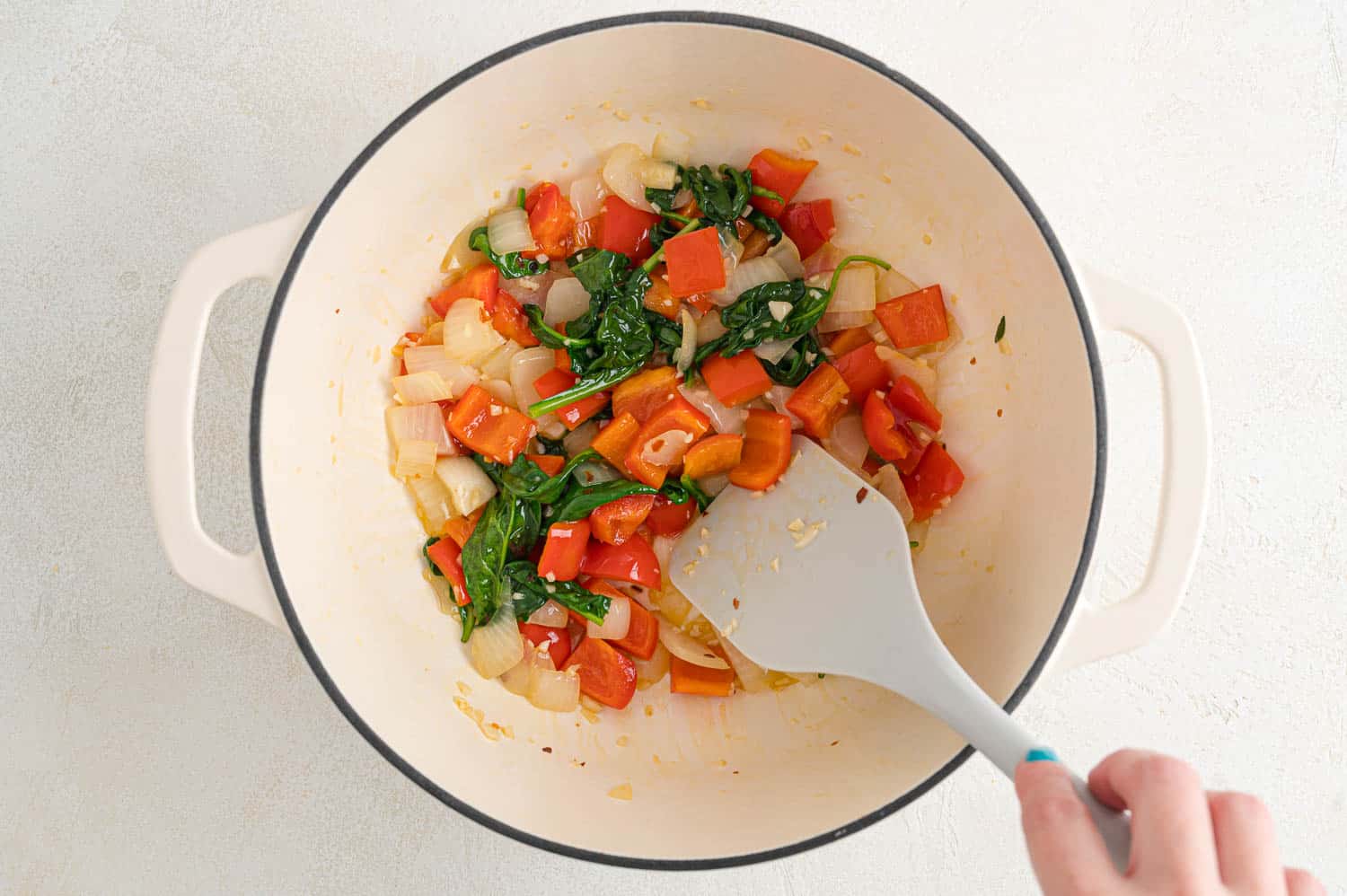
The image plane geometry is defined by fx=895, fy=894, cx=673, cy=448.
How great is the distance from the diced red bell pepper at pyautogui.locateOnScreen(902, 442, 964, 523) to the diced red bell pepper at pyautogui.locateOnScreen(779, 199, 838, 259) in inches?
24.6

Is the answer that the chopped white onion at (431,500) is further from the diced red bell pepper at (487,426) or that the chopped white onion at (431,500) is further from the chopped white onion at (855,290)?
the chopped white onion at (855,290)

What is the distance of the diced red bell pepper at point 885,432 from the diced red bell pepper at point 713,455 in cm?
34

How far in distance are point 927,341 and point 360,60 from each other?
1712 mm

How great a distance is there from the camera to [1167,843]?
1.12 metres

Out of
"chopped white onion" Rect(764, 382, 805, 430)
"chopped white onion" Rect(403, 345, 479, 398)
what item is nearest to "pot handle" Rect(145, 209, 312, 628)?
"chopped white onion" Rect(403, 345, 479, 398)

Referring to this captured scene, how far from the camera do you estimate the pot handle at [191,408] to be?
1.87 metres

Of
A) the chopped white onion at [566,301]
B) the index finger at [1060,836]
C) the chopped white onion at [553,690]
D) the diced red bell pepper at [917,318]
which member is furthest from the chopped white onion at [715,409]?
the index finger at [1060,836]

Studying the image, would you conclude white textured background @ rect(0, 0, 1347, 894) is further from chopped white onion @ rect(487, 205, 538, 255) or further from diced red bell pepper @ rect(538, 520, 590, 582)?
diced red bell pepper @ rect(538, 520, 590, 582)

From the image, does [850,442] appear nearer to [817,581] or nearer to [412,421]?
[817,581]

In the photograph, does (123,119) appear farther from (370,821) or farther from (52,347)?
(370,821)

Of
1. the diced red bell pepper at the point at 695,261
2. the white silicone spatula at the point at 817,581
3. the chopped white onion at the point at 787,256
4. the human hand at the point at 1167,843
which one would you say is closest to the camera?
the human hand at the point at 1167,843

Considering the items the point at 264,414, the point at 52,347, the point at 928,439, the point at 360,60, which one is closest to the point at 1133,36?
the point at 928,439

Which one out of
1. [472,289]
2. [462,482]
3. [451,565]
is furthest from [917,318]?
[451,565]

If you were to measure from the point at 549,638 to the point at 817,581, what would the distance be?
2.47 ft
